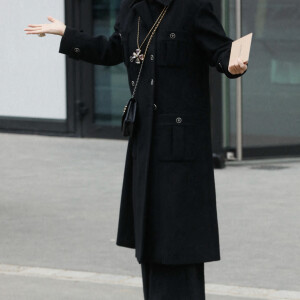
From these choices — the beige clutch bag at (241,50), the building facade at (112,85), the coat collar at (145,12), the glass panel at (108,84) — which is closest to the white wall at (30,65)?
the building facade at (112,85)

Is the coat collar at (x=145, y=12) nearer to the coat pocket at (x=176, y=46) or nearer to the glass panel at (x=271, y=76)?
the coat pocket at (x=176, y=46)

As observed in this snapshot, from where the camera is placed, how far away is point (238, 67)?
3.95 m

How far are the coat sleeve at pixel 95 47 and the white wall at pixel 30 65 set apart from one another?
9.25 m

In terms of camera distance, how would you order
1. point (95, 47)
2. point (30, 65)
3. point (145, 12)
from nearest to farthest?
point (145, 12), point (95, 47), point (30, 65)

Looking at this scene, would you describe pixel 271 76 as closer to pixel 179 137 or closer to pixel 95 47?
pixel 95 47

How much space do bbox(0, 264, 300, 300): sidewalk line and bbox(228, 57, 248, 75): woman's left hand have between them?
205 centimetres

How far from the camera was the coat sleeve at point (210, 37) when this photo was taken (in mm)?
4160

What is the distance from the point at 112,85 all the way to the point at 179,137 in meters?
9.44

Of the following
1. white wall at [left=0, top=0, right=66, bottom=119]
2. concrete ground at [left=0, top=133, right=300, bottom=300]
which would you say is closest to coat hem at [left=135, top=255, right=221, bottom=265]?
concrete ground at [left=0, top=133, right=300, bottom=300]

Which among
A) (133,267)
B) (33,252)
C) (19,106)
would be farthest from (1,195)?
(19,106)

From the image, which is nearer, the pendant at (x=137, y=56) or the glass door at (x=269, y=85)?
the pendant at (x=137, y=56)

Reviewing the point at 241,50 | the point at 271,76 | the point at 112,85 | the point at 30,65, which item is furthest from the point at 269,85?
the point at 241,50

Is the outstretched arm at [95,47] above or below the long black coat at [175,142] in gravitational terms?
above

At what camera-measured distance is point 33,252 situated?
7.02 m
